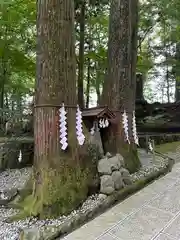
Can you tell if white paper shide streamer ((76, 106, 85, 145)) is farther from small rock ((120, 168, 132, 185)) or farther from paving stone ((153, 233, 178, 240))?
paving stone ((153, 233, 178, 240))

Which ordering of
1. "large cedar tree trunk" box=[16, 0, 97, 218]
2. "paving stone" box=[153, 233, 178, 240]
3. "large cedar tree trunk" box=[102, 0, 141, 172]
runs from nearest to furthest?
1. "paving stone" box=[153, 233, 178, 240]
2. "large cedar tree trunk" box=[16, 0, 97, 218]
3. "large cedar tree trunk" box=[102, 0, 141, 172]

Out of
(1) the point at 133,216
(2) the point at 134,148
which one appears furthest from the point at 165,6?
(1) the point at 133,216

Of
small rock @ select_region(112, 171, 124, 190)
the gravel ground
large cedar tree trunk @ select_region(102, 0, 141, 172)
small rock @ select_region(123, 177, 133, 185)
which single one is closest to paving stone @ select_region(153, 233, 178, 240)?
the gravel ground

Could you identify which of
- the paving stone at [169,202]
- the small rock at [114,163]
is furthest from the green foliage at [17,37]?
the paving stone at [169,202]

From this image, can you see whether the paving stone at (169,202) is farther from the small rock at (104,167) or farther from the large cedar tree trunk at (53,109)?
the large cedar tree trunk at (53,109)

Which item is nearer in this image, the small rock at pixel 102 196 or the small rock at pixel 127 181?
the small rock at pixel 102 196

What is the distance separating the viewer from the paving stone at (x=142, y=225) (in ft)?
9.45

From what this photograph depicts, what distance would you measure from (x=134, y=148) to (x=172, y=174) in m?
0.89

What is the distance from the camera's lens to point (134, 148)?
18.4ft

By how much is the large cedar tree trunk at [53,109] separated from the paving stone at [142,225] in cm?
78

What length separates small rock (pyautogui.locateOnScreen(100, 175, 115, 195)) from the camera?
3.95m

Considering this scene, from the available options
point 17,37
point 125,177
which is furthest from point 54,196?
point 17,37

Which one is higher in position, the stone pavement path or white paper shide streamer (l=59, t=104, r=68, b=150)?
white paper shide streamer (l=59, t=104, r=68, b=150)

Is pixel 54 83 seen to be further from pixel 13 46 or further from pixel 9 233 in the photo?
pixel 13 46
